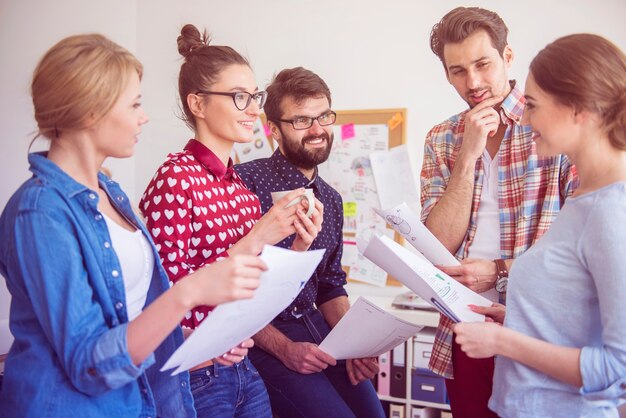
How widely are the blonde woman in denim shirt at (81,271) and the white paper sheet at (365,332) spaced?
58 cm

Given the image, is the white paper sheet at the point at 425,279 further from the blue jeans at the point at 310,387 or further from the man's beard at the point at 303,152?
the man's beard at the point at 303,152

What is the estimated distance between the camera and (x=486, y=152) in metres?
1.59

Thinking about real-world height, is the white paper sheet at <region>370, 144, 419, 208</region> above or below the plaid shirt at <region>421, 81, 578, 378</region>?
below

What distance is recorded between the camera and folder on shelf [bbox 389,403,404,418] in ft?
8.46

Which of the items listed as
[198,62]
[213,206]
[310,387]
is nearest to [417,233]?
[213,206]

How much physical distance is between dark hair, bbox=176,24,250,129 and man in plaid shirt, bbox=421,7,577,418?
0.62 meters

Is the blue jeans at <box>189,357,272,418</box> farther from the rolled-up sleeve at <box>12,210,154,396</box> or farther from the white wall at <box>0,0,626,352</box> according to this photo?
the white wall at <box>0,0,626,352</box>

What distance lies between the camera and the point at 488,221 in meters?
1.54

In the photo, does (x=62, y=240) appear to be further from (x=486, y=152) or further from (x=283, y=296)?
(x=486, y=152)

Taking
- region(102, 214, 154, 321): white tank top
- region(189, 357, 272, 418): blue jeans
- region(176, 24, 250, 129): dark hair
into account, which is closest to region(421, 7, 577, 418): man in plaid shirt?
region(189, 357, 272, 418): blue jeans

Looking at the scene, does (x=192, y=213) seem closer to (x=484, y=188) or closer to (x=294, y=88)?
(x=484, y=188)

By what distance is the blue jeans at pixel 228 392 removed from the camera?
1.31 m

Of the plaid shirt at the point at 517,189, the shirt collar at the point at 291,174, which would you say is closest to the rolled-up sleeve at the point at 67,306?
the plaid shirt at the point at 517,189

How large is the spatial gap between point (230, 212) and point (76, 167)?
1.70 feet
